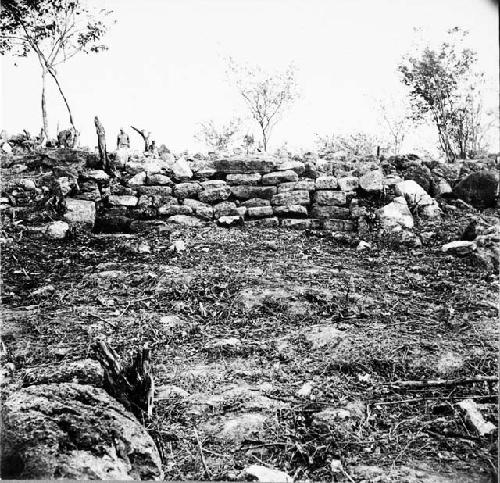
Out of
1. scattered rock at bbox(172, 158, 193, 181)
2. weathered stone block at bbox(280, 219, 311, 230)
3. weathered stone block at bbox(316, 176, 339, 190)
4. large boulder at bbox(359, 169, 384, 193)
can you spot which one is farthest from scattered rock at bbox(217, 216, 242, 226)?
large boulder at bbox(359, 169, 384, 193)

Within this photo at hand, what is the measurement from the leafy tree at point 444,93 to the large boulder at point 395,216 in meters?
0.80

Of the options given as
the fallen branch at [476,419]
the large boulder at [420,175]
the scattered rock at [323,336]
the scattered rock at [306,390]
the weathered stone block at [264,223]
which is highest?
the large boulder at [420,175]

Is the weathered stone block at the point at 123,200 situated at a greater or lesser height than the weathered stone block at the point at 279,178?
lesser

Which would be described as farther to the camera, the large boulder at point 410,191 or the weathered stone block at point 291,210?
the large boulder at point 410,191

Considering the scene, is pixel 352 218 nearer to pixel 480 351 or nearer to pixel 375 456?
pixel 480 351

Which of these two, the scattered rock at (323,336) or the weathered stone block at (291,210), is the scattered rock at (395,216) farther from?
the scattered rock at (323,336)

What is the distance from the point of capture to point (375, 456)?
1652 millimetres

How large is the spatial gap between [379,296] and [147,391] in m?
1.45

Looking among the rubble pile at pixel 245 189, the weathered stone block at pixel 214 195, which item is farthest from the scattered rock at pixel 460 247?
the weathered stone block at pixel 214 195

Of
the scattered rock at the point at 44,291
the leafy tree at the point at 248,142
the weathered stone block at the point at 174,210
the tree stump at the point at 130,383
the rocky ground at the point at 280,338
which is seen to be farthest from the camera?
the leafy tree at the point at 248,142

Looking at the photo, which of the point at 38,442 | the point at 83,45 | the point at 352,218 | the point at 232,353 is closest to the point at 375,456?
the point at 232,353

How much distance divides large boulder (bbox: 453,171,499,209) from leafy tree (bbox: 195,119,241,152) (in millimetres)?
2025

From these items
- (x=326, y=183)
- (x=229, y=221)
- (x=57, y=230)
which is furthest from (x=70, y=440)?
(x=326, y=183)

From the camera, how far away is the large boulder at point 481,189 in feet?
13.3
